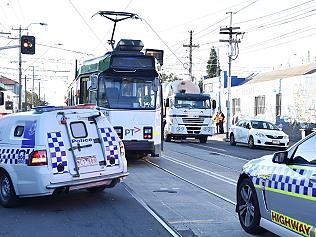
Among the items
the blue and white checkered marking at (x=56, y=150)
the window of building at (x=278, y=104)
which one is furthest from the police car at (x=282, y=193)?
the window of building at (x=278, y=104)

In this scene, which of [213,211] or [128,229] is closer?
[128,229]

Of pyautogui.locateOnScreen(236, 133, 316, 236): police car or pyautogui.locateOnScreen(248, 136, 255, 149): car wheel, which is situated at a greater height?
pyautogui.locateOnScreen(236, 133, 316, 236): police car

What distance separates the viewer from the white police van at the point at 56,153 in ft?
26.3

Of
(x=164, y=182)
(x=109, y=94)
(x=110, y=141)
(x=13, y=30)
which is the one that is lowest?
(x=164, y=182)

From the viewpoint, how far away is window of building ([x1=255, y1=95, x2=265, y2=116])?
1515 inches

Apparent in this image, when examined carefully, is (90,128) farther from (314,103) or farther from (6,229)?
(314,103)

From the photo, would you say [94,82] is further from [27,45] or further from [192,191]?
[27,45]

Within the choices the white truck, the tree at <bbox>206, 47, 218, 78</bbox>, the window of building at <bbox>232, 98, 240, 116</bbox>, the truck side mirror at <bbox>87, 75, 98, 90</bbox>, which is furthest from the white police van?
the tree at <bbox>206, 47, 218, 78</bbox>

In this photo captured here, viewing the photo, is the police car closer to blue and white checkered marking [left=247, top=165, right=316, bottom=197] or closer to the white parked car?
blue and white checkered marking [left=247, top=165, right=316, bottom=197]

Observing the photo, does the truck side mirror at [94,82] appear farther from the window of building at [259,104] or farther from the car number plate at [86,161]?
the window of building at [259,104]

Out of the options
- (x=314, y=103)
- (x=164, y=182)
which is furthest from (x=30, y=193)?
(x=314, y=103)

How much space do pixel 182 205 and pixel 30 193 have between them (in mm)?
2624

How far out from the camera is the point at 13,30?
4741 centimetres

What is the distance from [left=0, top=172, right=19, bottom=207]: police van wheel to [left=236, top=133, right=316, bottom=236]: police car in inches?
152
